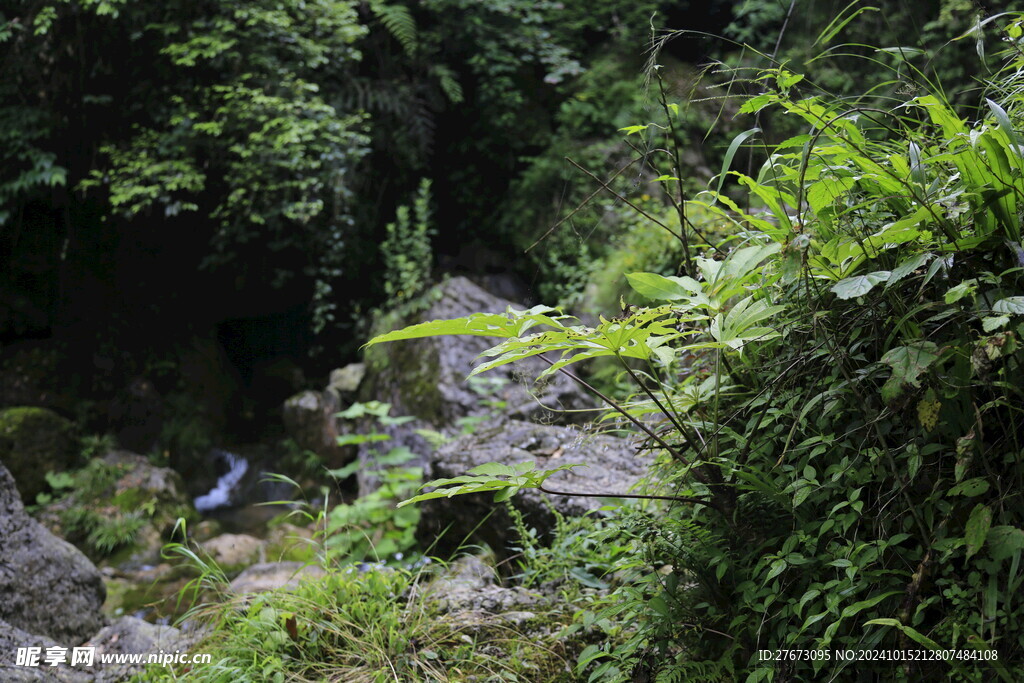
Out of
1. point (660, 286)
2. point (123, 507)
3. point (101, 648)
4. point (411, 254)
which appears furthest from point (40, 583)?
point (411, 254)

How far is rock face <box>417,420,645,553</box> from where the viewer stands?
2408mm

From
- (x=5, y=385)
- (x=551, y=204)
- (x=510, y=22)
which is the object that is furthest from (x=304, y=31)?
(x=5, y=385)

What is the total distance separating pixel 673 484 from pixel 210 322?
294 inches

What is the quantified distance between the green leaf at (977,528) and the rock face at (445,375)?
3056mm

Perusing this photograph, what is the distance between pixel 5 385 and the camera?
6.08 meters

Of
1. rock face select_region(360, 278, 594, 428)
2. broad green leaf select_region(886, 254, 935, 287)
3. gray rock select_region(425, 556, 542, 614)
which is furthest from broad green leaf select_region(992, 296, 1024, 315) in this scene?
rock face select_region(360, 278, 594, 428)

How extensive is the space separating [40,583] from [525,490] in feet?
5.92

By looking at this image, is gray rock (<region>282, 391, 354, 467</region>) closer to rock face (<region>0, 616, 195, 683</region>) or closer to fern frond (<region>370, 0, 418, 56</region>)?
fern frond (<region>370, 0, 418, 56</region>)

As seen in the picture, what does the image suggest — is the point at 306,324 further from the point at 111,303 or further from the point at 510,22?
the point at 510,22

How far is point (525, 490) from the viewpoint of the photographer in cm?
253

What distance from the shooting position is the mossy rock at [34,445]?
554 centimetres

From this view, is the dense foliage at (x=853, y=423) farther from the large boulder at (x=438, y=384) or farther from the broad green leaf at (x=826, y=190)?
the large boulder at (x=438, y=384)

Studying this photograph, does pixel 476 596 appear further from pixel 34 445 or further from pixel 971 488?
pixel 34 445

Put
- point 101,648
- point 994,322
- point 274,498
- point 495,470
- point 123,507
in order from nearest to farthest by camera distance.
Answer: point 994,322 → point 495,470 → point 101,648 → point 123,507 → point 274,498
